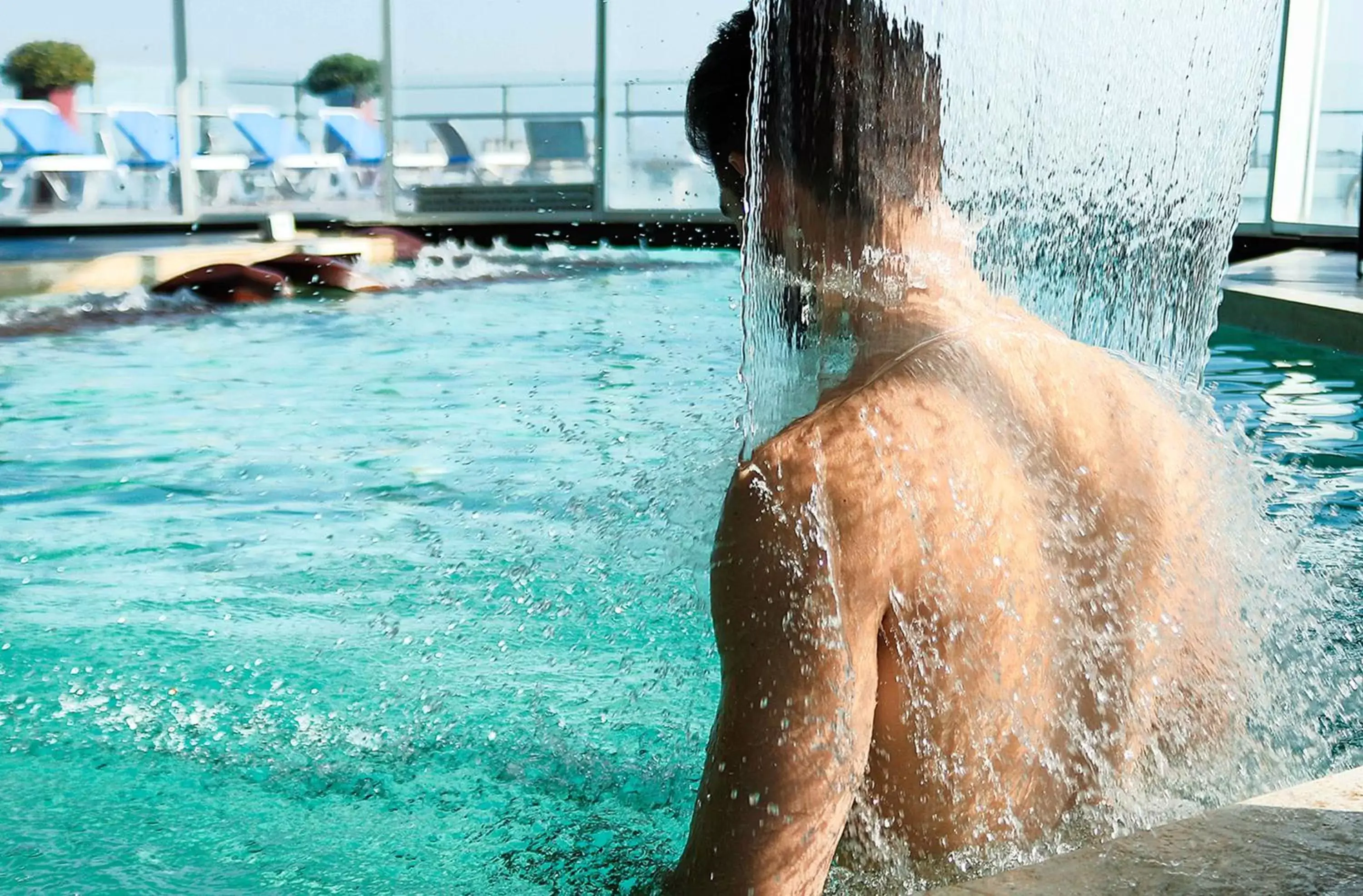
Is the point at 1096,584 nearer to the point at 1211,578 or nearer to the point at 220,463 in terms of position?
the point at 1211,578

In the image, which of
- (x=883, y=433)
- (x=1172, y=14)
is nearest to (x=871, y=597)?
(x=883, y=433)

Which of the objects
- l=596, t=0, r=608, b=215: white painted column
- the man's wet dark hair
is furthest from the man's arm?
l=596, t=0, r=608, b=215: white painted column

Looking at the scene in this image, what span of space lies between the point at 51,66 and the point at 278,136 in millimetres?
3480

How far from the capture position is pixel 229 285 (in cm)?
952

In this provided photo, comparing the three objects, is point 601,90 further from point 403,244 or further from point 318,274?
point 318,274

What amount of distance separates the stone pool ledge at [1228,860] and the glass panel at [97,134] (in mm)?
14363

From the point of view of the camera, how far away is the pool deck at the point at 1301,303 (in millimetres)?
6836

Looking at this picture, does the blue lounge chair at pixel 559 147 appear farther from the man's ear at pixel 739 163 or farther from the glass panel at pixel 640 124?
the man's ear at pixel 739 163

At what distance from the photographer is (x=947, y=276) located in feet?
→ 4.24

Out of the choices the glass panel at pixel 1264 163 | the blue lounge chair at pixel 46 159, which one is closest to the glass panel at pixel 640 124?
the blue lounge chair at pixel 46 159

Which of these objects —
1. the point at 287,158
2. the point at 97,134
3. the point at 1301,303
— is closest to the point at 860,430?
the point at 1301,303

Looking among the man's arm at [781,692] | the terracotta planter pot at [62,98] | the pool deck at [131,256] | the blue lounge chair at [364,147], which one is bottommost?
the pool deck at [131,256]

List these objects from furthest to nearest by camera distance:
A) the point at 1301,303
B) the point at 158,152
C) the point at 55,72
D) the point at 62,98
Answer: the point at 62,98, the point at 55,72, the point at 158,152, the point at 1301,303

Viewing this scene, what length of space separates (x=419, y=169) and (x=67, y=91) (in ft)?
14.8
